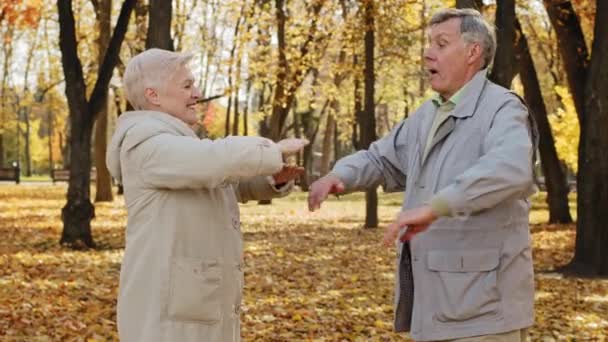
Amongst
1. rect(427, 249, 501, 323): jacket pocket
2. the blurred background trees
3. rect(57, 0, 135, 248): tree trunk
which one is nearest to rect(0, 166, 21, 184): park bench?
the blurred background trees

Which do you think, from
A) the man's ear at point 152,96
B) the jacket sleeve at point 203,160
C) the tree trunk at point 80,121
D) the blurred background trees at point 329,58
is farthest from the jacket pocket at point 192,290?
the tree trunk at point 80,121

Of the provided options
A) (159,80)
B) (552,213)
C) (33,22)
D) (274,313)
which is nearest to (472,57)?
(159,80)

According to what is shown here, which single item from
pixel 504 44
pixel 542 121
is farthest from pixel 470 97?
pixel 542 121

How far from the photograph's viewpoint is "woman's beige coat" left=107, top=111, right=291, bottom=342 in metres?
3.40

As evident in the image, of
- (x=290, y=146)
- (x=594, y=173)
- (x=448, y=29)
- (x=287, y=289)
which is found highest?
(x=448, y=29)

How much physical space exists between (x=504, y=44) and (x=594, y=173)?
2.28 metres

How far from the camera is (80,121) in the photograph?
14531 millimetres

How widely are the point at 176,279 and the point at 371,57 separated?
53.3 feet

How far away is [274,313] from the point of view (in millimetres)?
9094

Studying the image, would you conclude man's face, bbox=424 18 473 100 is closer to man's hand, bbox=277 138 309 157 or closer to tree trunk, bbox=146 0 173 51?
man's hand, bbox=277 138 309 157

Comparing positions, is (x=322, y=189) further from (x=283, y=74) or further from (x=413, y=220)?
(x=283, y=74)

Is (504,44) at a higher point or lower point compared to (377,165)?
higher

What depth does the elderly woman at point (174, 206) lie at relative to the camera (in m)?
3.37

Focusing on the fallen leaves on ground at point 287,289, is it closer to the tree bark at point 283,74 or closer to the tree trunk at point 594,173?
the tree trunk at point 594,173
